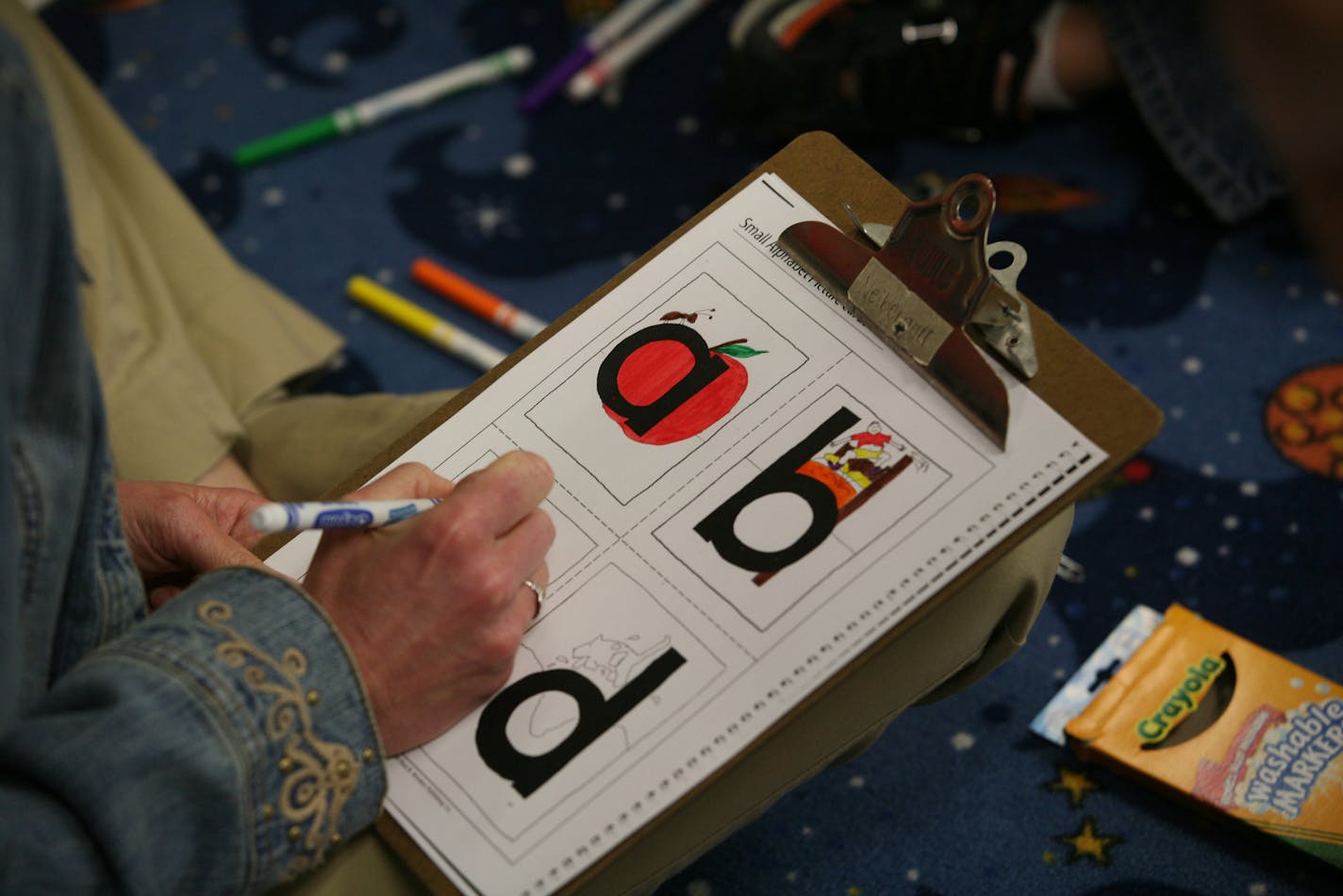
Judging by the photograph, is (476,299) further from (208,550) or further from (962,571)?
(962,571)

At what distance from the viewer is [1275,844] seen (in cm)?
74

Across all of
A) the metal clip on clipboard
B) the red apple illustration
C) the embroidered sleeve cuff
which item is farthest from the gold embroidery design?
the metal clip on clipboard

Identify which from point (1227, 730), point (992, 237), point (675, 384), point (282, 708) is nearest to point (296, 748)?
point (282, 708)

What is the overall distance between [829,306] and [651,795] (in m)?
0.27

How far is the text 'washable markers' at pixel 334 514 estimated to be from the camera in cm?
47

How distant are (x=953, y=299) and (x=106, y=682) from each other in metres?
0.41

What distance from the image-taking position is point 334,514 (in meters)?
0.51

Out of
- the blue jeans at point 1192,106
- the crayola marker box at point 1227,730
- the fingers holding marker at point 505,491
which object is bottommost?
the crayola marker box at point 1227,730

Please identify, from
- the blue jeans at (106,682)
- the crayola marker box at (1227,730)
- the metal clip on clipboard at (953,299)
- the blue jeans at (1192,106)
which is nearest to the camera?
the blue jeans at (106,682)

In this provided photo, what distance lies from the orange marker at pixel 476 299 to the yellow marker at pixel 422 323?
1.0 inches

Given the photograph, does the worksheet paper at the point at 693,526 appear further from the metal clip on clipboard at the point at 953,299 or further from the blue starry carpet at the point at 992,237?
the blue starry carpet at the point at 992,237

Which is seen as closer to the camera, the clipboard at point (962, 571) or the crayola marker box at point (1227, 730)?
the clipboard at point (962, 571)

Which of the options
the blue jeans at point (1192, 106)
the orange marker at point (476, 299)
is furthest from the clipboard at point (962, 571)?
the blue jeans at point (1192, 106)

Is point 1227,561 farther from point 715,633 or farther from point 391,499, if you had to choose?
point 391,499
